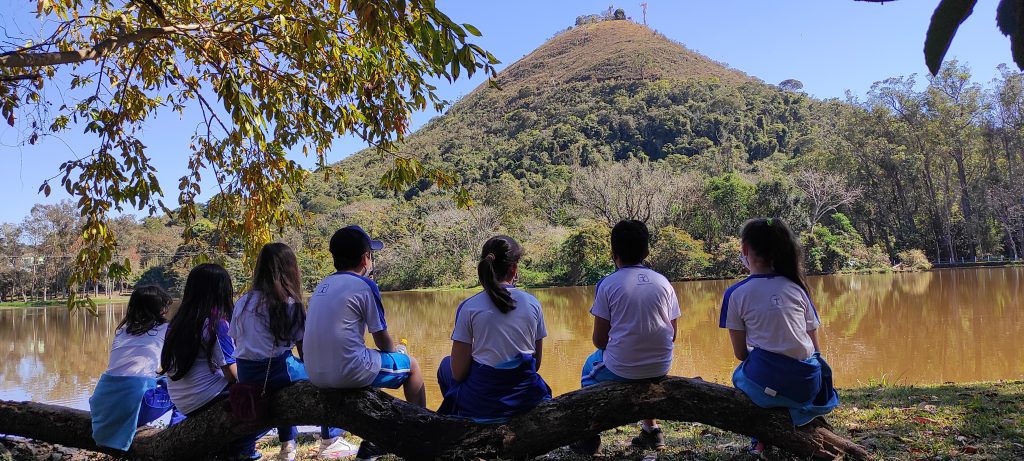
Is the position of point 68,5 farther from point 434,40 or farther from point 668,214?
point 668,214

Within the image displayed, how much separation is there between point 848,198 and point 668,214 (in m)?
8.76

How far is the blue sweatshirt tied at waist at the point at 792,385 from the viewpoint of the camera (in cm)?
229

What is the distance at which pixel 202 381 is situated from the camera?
274 cm

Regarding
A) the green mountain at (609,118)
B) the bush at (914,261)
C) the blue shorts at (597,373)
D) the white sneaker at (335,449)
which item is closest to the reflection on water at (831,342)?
the white sneaker at (335,449)

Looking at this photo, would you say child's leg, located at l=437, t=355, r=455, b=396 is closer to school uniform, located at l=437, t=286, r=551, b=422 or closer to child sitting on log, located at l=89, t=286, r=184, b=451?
school uniform, located at l=437, t=286, r=551, b=422

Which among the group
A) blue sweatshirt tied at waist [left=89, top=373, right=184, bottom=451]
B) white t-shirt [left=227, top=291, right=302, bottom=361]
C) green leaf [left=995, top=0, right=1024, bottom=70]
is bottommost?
blue sweatshirt tied at waist [left=89, top=373, right=184, bottom=451]

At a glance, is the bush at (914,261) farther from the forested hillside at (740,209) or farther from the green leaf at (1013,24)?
the green leaf at (1013,24)

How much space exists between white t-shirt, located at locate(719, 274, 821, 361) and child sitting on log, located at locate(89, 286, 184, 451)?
2.56 meters

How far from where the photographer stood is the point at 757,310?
235 centimetres

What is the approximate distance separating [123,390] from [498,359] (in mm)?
1757

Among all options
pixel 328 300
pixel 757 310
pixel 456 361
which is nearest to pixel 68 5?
pixel 328 300

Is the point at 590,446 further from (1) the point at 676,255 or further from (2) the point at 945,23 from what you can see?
(1) the point at 676,255

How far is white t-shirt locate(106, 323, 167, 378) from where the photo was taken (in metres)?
2.81

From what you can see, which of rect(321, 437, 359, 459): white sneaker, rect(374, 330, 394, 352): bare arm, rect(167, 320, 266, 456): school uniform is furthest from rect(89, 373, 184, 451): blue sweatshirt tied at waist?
rect(374, 330, 394, 352): bare arm
